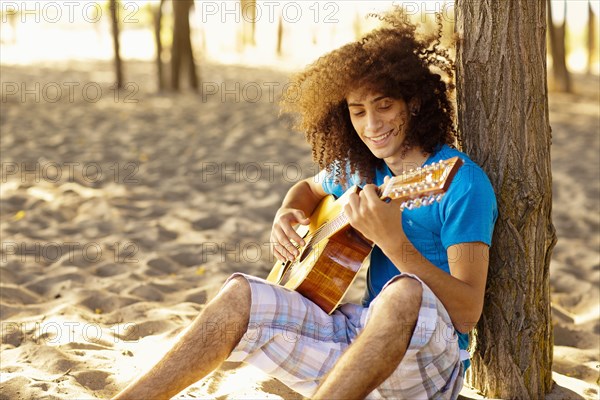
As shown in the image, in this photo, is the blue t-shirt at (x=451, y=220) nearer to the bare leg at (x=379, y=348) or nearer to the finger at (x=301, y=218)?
the bare leg at (x=379, y=348)

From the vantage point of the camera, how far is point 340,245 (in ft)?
8.48

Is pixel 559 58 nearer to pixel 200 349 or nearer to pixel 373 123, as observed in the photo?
pixel 373 123

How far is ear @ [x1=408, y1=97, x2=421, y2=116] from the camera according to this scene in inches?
110

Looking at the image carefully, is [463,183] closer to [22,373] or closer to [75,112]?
[22,373]

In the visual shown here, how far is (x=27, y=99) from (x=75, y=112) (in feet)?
5.16

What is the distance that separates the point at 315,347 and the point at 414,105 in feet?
3.34

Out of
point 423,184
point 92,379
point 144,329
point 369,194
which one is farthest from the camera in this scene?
point 144,329

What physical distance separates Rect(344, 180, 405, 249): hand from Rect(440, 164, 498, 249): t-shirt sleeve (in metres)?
0.19

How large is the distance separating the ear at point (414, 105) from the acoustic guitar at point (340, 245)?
1.39 feet

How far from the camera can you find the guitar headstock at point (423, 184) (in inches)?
84.4

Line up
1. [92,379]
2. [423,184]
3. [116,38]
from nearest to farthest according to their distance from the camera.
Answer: [423,184] < [92,379] < [116,38]

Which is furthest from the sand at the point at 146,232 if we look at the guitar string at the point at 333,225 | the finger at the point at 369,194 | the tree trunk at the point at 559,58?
the tree trunk at the point at 559,58

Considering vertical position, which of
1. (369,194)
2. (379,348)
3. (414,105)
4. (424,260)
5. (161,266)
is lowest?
(161,266)

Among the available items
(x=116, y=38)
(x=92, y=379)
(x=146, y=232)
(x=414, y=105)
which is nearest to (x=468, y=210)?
(x=414, y=105)
